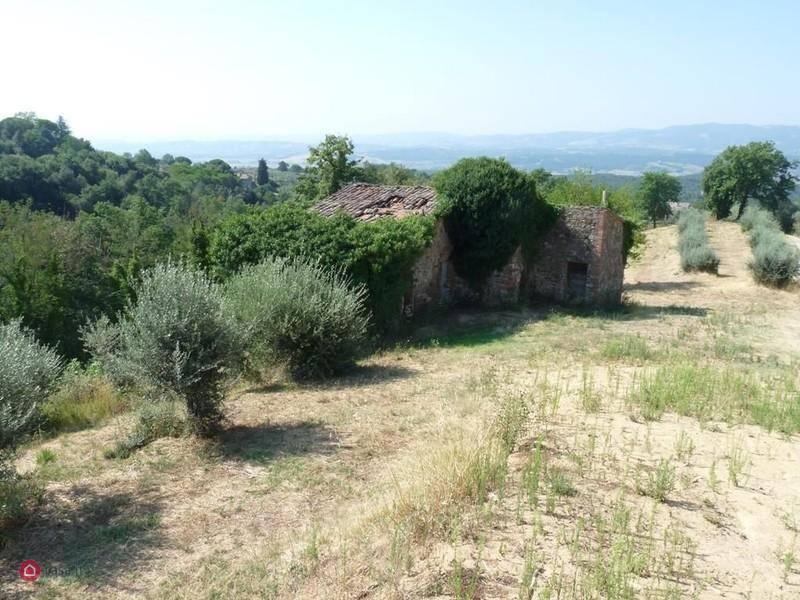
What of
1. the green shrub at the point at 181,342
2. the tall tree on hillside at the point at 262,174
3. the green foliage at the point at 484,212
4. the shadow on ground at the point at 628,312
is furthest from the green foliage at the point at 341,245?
the tall tree on hillside at the point at 262,174

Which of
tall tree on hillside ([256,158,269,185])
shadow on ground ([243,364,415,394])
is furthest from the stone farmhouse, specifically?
tall tree on hillside ([256,158,269,185])

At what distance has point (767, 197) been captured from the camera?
5212 centimetres

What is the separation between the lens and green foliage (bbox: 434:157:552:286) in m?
18.2

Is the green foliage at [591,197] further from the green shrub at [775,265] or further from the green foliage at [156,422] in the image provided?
the green foliage at [156,422]

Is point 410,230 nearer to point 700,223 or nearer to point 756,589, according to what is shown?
point 756,589

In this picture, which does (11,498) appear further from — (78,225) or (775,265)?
(78,225)

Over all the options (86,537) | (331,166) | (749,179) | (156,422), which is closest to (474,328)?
(156,422)

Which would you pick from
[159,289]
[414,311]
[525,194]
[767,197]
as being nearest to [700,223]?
[767,197]

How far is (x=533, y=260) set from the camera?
19.9 m

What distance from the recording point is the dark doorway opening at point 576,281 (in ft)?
63.9

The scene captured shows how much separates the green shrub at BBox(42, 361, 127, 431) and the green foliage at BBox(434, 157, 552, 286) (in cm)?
1014

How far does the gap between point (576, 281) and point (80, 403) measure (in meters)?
14.3

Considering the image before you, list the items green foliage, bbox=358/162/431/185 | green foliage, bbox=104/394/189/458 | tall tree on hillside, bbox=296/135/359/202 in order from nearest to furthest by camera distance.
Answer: green foliage, bbox=104/394/189/458
tall tree on hillside, bbox=296/135/359/202
green foliage, bbox=358/162/431/185

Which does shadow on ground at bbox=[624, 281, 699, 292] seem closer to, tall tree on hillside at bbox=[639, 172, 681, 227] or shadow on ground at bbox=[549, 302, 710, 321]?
shadow on ground at bbox=[549, 302, 710, 321]
